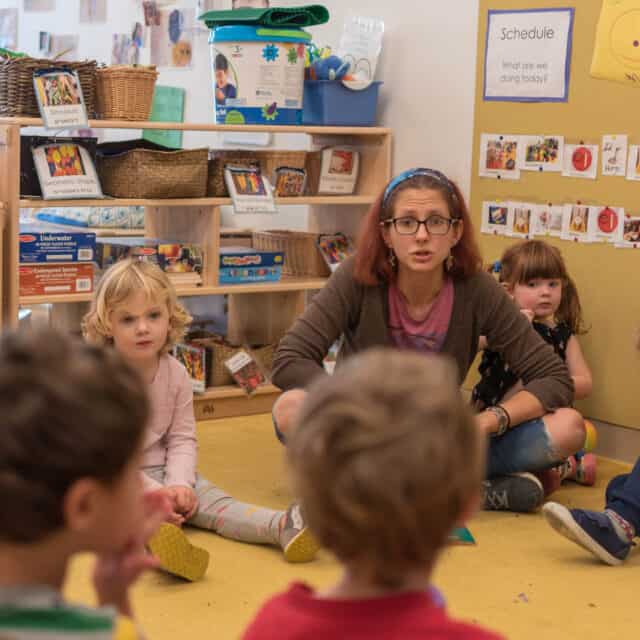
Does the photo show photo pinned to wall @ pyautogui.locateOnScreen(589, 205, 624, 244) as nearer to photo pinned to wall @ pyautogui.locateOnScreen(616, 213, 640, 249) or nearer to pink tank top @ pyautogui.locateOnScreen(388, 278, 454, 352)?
photo pinned to wall @ pyautogui.locateOnScreen(616, 213, 640, 249)

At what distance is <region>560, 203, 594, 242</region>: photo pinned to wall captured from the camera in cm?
345

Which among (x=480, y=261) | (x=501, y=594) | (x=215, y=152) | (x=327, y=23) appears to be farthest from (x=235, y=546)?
(x=327, y=23)

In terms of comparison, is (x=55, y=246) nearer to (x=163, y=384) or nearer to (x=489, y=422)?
(x=163, y=384)

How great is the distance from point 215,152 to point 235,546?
1.67 m

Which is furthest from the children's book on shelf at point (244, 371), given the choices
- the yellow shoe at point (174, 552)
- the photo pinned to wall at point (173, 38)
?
the photo pinned to wall at point (173, 38)

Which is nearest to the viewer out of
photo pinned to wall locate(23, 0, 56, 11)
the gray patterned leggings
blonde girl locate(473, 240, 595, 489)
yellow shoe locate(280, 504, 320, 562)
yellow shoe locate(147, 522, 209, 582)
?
yellow shoe locate(147, 522, 209, 582)

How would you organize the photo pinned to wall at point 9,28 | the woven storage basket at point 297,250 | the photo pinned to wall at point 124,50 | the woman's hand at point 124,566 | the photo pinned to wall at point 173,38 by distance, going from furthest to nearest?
the photo pinned to wall at point 9,28
the photo pinned to wall at point 124,50
the photo pinned to wall at point 173,38
the woven storage basket at point 297,250
the woman's hand at point 124,566

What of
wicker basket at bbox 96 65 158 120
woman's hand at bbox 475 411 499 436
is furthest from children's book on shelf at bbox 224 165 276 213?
woman's hand at bbox 475 411 499 436

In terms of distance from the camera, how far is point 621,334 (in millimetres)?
3381

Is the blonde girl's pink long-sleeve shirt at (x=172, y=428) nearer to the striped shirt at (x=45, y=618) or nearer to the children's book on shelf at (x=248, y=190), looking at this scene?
the children's book on shelf at (x=248, y=190)

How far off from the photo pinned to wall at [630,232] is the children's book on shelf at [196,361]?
54.2 inches

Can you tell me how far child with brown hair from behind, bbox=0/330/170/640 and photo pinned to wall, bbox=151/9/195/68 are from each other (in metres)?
4.37

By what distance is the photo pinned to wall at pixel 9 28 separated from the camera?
6.34m

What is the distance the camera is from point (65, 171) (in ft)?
11.6
